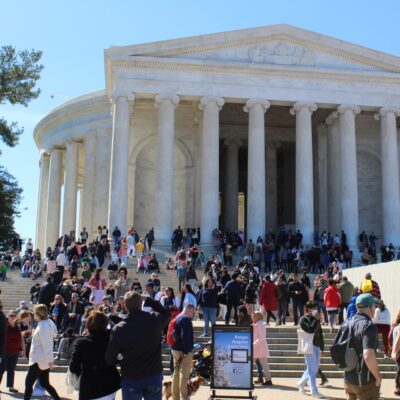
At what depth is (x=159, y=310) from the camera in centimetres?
867

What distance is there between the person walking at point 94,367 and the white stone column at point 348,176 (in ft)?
116

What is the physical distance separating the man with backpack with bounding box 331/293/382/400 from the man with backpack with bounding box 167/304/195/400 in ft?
15.9

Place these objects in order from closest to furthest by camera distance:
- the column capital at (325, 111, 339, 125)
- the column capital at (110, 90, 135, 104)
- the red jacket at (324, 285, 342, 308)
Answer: the red jacket at (324, 285, 342, 308) < the column capital at (110, 90, 135, 104) < the column capital at (325, 111, 339, 125)

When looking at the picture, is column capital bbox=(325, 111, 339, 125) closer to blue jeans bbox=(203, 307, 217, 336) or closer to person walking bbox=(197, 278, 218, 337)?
Answer: person walking bbox=(197, 278, 218, 337)

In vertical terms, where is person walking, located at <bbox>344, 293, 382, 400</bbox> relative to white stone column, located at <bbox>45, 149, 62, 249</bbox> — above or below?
below

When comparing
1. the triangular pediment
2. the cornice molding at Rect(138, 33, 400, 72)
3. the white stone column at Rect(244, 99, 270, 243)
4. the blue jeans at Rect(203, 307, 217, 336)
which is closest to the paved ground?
the blue jeans at Rect(203, 307, 217, 336)

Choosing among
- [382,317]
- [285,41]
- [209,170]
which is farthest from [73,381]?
[285,41]

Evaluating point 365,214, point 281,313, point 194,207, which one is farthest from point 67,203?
point 281,313

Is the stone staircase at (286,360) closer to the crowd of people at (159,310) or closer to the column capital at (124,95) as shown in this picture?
the crowd of people at (159,310)

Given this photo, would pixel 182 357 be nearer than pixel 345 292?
Yes

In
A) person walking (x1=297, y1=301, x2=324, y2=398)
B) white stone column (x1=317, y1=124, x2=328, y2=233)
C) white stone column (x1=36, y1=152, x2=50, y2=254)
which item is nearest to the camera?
person walking (x1=297, y1=301, x2=324, y2=398)

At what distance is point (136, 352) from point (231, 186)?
43931 mm

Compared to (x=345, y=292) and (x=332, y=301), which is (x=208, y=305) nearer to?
(x=332, y=301)

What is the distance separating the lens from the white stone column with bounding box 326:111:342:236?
44.9 metres
